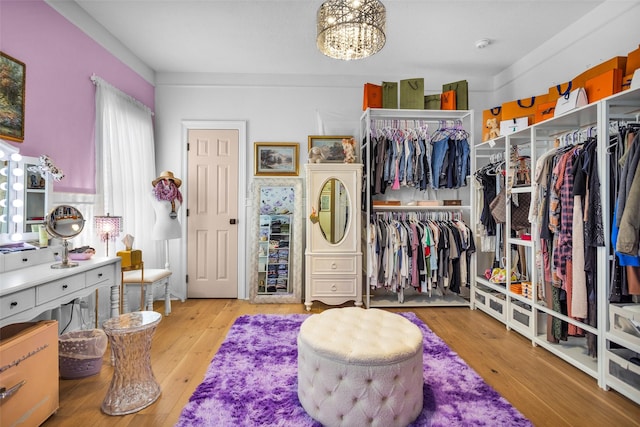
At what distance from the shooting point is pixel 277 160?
13.5 feet

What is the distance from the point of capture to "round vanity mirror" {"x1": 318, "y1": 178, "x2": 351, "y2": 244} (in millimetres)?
3730

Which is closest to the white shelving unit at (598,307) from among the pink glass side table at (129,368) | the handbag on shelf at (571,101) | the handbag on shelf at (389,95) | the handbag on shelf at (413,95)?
the handbag on shelf at (571,101)

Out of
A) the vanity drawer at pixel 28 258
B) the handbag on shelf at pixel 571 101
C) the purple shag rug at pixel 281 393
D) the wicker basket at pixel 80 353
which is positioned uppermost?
the handbag on shelf at pixel 571 101

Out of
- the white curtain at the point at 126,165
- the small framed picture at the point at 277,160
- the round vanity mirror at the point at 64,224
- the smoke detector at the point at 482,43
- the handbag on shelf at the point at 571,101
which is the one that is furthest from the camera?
the small framed picture at the point at 277,160

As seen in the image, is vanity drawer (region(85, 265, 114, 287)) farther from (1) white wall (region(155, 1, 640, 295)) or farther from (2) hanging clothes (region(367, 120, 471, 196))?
(2) hanging clothes (region(367, 120, 471, 196))

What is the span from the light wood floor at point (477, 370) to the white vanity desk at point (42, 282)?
22.6 inches

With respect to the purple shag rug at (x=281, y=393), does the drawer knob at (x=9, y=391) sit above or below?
above

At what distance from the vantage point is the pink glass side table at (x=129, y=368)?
73.4 inches

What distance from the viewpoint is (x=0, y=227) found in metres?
2.06

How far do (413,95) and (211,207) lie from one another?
8.93ft

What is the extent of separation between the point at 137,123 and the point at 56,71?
1078 millimetres

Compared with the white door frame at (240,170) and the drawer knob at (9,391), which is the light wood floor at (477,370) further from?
the white door frame at (240,170)


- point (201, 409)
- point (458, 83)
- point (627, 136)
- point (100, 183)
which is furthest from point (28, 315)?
point (458, 83)

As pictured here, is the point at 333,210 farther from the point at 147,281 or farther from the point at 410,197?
the point at 147,281
